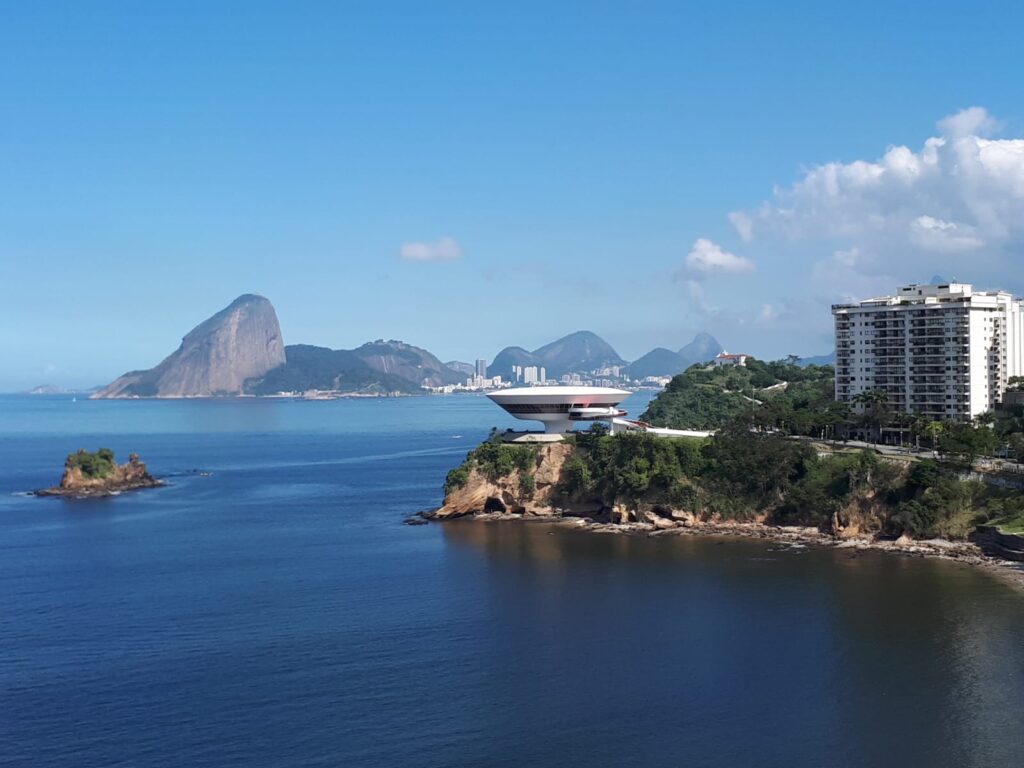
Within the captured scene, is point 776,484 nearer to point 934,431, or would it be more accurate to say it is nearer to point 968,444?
point 934,431

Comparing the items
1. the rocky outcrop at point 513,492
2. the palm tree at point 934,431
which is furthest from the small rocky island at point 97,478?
the palm tree at point 934,431

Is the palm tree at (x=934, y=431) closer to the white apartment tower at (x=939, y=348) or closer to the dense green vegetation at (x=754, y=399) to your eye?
the white apartment tower at (x=939, y=348)

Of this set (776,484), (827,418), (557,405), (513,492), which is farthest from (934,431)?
(513,492)

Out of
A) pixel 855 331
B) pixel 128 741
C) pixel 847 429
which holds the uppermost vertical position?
pixel 855 331

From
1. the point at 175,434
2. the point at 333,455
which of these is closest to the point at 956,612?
the point at 333,455

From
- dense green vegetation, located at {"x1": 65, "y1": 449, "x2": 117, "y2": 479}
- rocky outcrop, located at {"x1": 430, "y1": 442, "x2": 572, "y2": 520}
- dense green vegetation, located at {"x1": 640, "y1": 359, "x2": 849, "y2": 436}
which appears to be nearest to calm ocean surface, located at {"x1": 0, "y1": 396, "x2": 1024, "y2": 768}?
rocky outcrop, located at {"x1": 430, "y1": 442, "x2": 572, "y2": 520}

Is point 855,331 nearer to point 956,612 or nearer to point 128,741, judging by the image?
point 956,612
